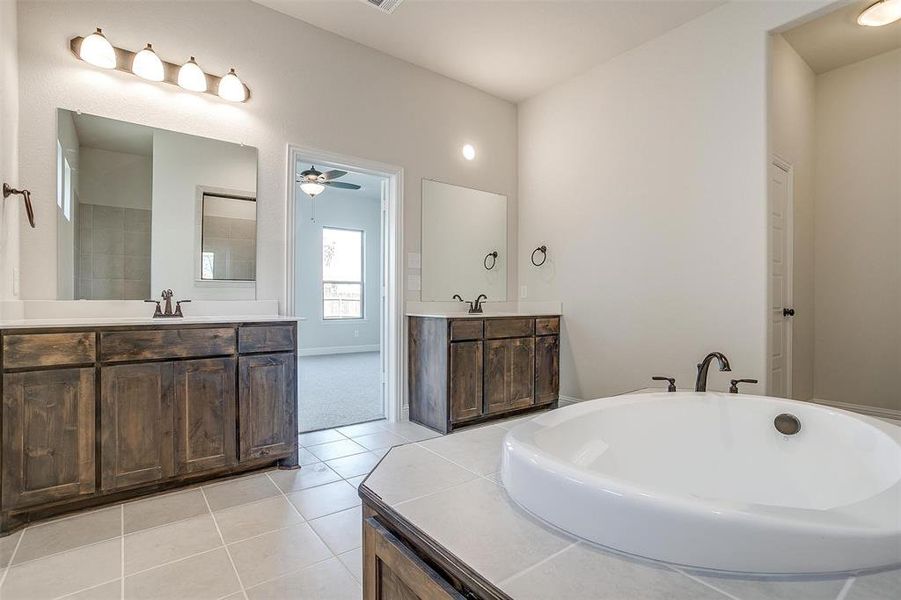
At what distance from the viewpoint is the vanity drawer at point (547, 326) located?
3.86m

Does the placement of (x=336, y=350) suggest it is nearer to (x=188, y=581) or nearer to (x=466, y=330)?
(x=466, y=330)

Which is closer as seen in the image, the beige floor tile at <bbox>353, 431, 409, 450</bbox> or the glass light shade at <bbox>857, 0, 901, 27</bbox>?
the glass light shade at <bbox>857, 0, 901, 27</bbox>

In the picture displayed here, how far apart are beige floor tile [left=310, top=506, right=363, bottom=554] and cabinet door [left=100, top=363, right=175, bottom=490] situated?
89 centimetres

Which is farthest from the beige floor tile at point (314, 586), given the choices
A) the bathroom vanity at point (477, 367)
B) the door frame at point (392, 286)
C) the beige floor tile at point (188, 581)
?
the door frame at point (392, 286)

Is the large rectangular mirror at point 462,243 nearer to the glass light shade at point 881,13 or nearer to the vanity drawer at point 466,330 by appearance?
the vanity drawer at point 466,330

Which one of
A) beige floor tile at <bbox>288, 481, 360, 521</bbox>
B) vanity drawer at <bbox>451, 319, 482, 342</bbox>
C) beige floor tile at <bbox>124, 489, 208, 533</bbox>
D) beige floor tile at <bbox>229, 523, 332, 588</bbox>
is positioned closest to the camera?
beige floor tile at <bbox>229, 523, 332, 588</bbox>

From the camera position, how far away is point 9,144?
218 cm

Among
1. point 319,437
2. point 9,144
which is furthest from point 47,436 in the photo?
point 319,437

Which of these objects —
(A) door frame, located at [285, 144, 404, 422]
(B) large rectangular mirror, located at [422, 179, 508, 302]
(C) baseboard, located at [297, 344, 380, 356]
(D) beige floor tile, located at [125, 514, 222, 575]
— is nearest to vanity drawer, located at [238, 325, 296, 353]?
(D) beige floor tile, located at [125, 514, 222, 575]

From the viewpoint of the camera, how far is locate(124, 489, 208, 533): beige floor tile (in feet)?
6.47

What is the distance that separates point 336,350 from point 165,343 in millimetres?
5644

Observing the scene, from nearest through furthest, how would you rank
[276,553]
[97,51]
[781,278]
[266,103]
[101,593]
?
[101,593], [276,553], [97,51], [266,103], [781,278]

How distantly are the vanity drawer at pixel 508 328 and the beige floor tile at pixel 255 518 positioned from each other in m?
1.91

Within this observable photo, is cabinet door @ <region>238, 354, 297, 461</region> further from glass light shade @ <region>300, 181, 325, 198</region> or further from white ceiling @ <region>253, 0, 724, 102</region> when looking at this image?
glass light shade @ <region>300, 181, 325, 198</region>
